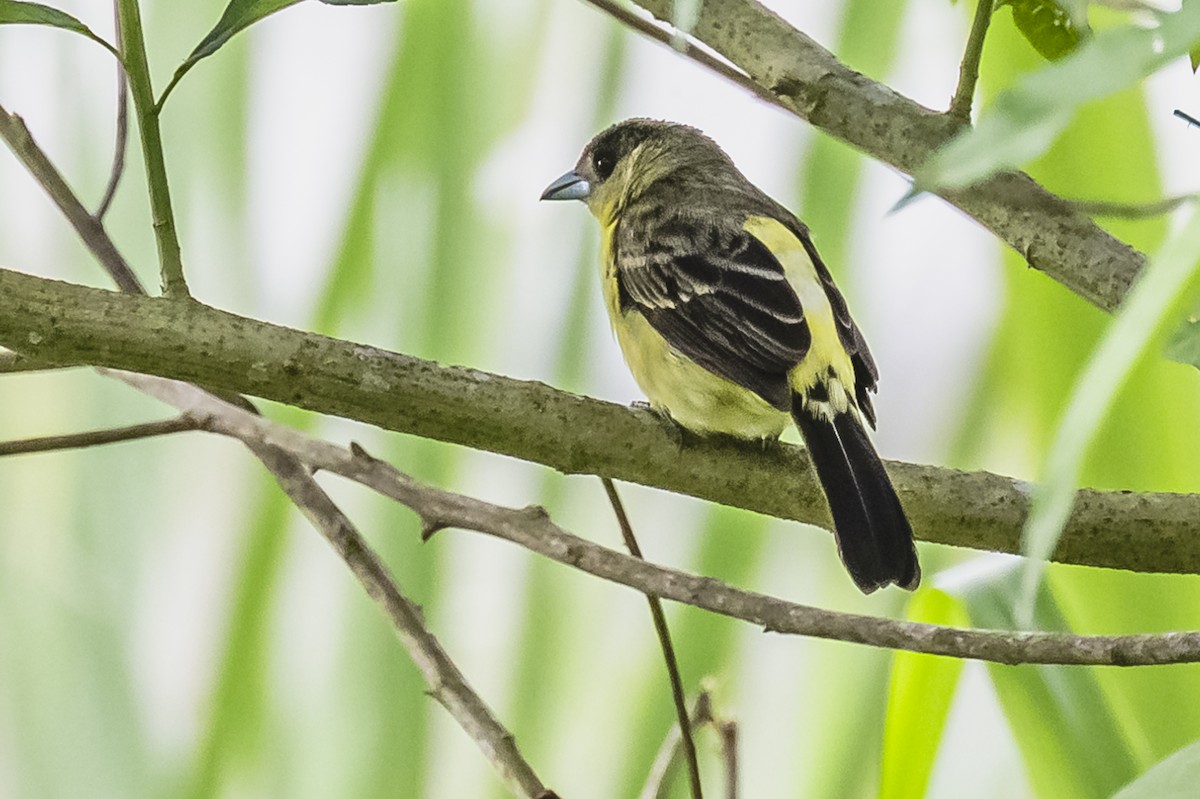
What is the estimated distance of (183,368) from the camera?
39.0 inches

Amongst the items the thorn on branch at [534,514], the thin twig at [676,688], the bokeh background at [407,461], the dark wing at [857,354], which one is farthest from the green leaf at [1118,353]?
the bokeh background at [407,461]

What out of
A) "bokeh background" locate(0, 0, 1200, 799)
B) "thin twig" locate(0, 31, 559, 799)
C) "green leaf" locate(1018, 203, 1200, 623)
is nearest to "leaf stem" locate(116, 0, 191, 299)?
"thin twig" locate(0, 31, 559, 799)

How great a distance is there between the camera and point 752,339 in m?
1.61

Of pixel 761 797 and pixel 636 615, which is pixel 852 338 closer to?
pixel 636 615

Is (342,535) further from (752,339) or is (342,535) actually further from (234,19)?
(752,339)

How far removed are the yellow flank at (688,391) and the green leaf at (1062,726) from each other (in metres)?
0.31

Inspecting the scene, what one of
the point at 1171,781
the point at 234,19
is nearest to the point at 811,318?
the point at 234,19

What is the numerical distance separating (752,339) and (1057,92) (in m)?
1.31

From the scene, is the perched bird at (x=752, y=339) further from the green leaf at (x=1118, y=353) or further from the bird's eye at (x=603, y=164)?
the green leaf at (x=1118, y=353)

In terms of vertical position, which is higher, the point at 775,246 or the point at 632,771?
the point at 775,246

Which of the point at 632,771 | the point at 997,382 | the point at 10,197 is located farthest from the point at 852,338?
the point at 10,197

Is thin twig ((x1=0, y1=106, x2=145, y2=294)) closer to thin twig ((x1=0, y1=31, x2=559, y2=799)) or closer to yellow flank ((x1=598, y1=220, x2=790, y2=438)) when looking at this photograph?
thin twig ((x1=0, y1=31, x2=559, y2=799))

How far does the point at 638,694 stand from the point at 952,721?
0.60 m

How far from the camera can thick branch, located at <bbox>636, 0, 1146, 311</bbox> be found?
117 cm
